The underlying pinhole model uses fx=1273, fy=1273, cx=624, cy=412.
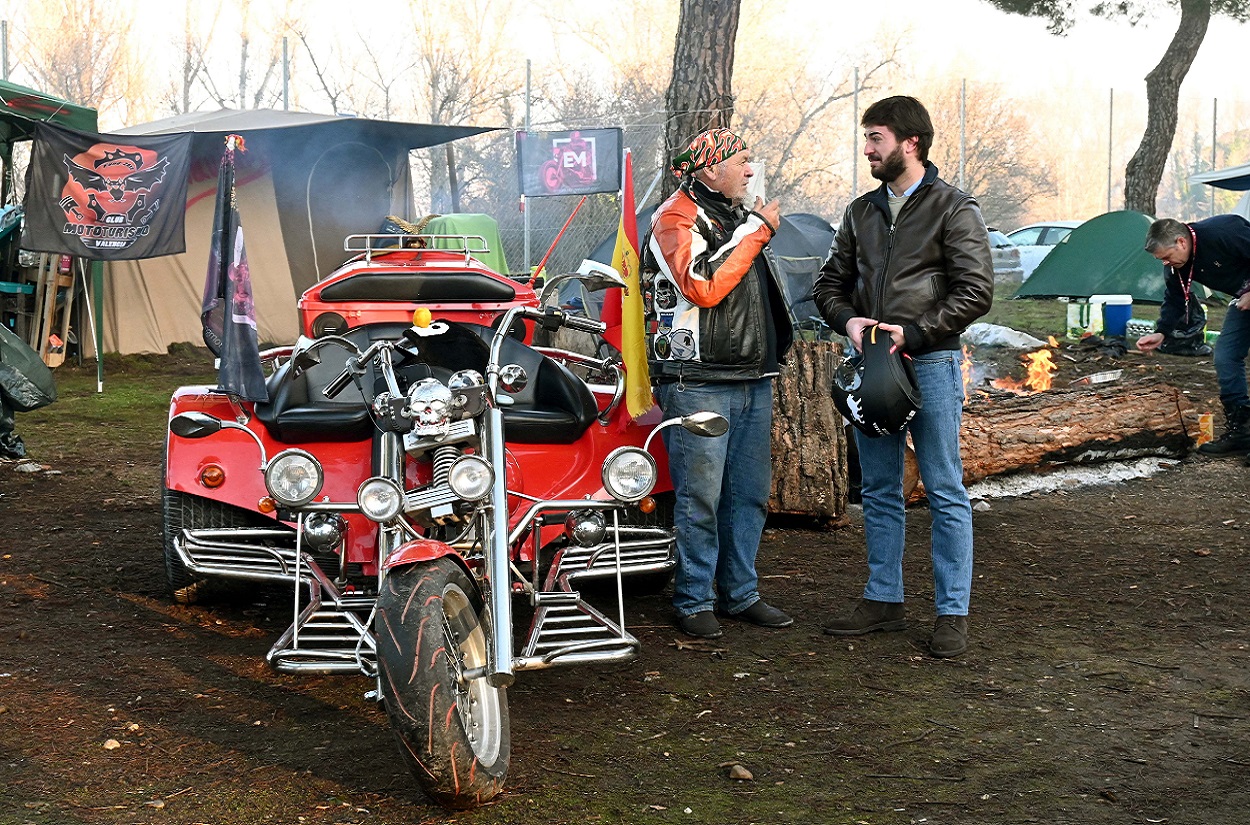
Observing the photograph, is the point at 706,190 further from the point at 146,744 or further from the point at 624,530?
the point at 146,744

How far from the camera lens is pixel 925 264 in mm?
4617

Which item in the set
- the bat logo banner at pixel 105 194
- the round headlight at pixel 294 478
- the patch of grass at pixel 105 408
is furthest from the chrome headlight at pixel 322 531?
the bat logo banner at pixel 105 194

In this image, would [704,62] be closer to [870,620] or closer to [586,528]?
[870,620]

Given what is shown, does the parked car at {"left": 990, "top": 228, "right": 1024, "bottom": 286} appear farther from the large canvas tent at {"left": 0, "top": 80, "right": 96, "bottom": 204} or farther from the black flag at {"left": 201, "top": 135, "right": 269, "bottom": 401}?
the black flag at {"left": 201, "top": 135, "right": 269, "bottom": 401}

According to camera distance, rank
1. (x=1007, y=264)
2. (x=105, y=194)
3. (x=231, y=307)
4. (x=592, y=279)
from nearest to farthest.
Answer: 1. (x=592, y=279)
2. (x=231, y=307)
3. (x=105, y=194)
4. (x=1007, y=264)

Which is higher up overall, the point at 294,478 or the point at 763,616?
the point at 294,478

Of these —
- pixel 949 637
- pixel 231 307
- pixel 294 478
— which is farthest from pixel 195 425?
pixel 949 637

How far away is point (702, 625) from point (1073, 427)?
12.7 feet

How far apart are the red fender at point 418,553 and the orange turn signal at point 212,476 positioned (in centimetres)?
147

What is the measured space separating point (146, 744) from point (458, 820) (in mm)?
1083

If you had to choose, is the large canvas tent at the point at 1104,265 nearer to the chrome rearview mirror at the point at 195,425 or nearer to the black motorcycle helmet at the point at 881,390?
the black motorcycle helmet at the point at 881,390

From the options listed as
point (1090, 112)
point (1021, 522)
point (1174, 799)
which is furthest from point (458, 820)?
point (1090, 112)

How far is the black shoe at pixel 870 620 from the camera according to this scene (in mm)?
4848

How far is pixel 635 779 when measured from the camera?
351 cm
